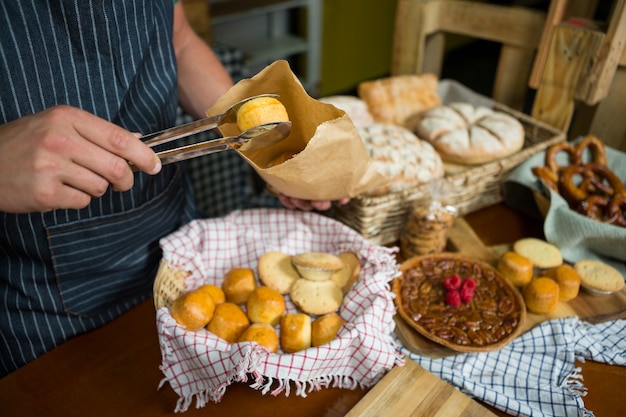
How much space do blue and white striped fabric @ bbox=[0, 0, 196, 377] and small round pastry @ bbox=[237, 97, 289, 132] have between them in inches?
12.7

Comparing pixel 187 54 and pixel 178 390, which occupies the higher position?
pixel 187 54

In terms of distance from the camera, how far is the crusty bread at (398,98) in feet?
5.71

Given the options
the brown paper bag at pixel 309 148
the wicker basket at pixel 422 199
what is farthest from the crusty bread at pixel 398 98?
the brown paper bag at pixel 309 148

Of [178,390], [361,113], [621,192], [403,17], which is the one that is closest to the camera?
[178,390]

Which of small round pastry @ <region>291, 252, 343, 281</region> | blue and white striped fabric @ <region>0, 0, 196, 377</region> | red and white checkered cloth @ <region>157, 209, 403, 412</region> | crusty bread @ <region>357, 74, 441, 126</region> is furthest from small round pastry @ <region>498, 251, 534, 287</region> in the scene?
blue and white striped fabric @ <region>0, 0, 196, 377</region>

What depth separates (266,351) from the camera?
0.81 meters

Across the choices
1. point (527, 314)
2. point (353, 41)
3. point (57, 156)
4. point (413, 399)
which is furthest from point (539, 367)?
point (353, 41)

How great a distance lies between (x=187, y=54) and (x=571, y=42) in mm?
1201

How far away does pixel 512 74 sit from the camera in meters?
1.76

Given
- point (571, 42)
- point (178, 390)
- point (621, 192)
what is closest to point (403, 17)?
point (571, 42)

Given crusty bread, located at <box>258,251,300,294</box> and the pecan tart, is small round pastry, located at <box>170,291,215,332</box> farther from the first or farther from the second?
the pecan tart

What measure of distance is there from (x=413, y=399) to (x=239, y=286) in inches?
17.5

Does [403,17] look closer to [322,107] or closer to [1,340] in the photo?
[322,107]

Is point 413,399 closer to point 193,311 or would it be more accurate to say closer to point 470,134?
point 193,311
